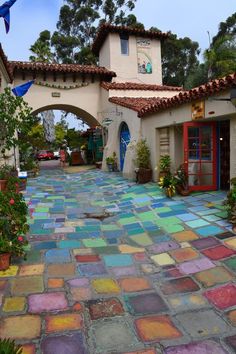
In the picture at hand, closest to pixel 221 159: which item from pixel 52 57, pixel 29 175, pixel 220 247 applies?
pixel 220 247

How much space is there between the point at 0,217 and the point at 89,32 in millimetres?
27558

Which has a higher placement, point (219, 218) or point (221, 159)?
point (221, 159)

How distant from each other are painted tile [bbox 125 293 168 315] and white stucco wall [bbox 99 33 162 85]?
15.6 meters

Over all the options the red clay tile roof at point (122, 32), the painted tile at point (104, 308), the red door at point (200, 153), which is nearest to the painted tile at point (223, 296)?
the painted tile at point (104, 308)

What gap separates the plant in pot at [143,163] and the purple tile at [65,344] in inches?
317

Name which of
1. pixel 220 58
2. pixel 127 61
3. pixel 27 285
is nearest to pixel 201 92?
pixel 27 285

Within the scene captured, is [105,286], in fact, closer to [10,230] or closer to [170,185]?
[10,230]

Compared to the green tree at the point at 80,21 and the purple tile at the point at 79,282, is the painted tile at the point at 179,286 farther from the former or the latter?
the green tree at the point at 80,21

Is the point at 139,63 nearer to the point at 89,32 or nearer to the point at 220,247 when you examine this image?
the point at 89,32

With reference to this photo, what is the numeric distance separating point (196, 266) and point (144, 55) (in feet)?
52.2

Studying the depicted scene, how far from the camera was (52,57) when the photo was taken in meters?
28.5

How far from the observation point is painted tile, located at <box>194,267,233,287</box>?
425 cm

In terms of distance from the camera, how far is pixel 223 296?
3.92 metres

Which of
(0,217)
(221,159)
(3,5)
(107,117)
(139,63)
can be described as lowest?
(0,217)
